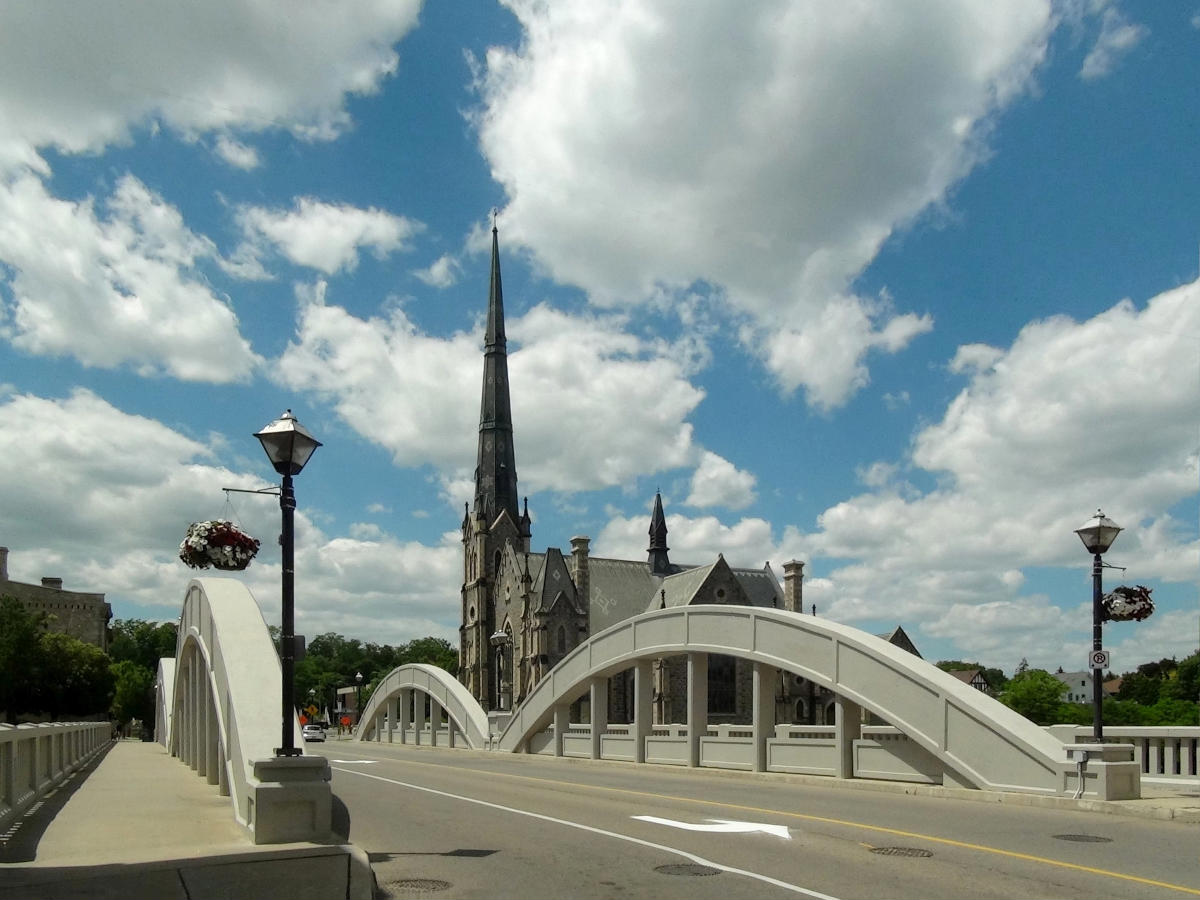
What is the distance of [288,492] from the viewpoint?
11.1 metres

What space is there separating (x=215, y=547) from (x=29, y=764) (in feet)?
21.3

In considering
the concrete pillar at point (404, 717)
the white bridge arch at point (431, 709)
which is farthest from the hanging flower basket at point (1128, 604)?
the concrete pillar at point (404, 717)

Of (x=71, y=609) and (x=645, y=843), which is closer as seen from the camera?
(x=645, y=843)

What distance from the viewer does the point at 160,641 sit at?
14350cm

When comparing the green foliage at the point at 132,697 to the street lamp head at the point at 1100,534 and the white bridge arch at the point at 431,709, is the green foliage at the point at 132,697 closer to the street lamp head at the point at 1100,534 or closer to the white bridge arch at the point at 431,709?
the white bridge arch at the point at 431,709

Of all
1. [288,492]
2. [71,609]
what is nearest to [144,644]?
[71,609]

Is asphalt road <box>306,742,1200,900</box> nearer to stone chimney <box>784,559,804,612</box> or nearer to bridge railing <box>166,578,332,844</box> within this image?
bridge railing <box>166,578,332,844</box>

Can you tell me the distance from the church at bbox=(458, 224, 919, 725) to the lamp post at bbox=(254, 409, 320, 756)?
174 feet

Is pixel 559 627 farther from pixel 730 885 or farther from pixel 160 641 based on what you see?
pixel 160 641

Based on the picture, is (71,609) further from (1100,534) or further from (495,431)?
(1100,534)

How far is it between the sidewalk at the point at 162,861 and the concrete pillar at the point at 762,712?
1374 cm

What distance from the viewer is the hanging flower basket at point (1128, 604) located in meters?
17.6

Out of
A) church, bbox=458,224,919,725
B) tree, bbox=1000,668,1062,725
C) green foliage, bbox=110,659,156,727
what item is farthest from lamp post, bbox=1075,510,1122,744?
green foliage, bbox=110,659,156,727

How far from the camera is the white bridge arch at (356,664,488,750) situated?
45.3 meters
